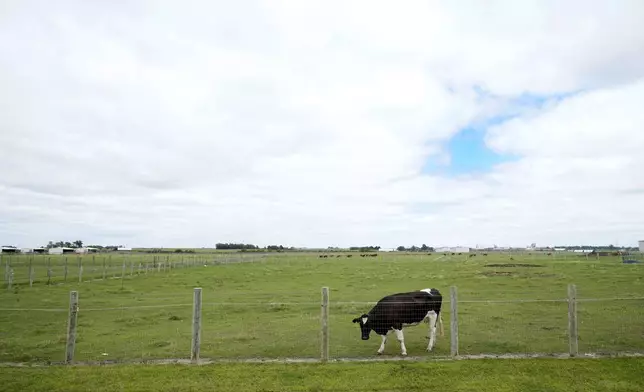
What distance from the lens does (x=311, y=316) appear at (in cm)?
2009

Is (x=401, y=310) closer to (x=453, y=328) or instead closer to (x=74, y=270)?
(x=453, y=328)

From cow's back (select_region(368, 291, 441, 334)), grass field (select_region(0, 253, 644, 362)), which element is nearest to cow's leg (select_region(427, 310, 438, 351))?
cow's back (select_region(368, 291, 441, 334))

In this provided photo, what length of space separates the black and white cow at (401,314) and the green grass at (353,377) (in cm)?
288

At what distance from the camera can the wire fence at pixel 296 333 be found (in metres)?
12.4

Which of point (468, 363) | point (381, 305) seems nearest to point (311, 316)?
point (381, 305)

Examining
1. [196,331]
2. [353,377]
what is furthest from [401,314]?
[196,331]

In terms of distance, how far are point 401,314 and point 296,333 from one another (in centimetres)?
422

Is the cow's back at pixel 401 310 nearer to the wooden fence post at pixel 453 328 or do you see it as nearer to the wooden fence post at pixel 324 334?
the wooden fence post at pixel 453 328

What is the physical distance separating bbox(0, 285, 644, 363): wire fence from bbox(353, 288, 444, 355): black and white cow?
56cm

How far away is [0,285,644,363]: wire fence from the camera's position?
12.4m

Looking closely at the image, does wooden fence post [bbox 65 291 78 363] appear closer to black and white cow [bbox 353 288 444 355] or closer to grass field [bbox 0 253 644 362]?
grass field [bbox 0 253 644 362]

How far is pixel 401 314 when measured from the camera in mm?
13883

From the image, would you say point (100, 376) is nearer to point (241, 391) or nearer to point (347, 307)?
point (241, 391)

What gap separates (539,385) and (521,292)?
67.4 feet
